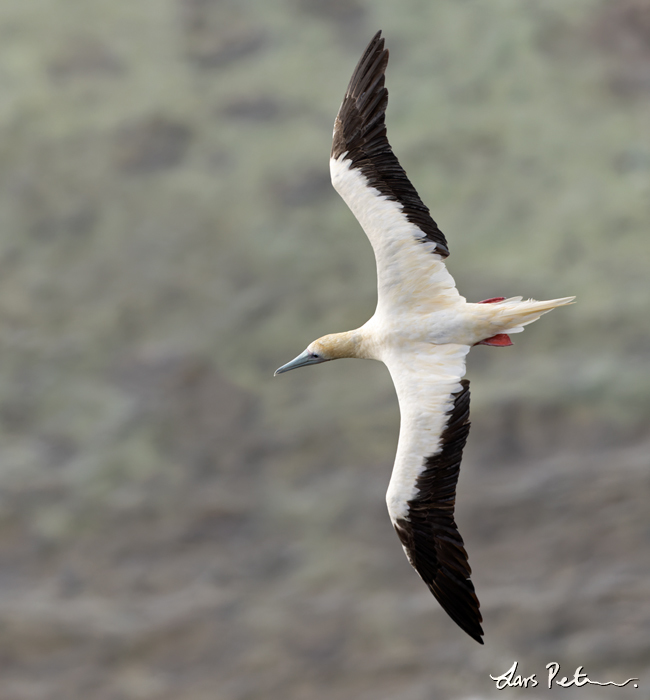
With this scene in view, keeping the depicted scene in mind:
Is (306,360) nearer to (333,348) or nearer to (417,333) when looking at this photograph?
(333,348)

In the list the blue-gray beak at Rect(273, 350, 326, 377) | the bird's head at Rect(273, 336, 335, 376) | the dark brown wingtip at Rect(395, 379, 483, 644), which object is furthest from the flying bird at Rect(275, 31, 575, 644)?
the blue-gray beak at Rect(273, 350, 326, 377)

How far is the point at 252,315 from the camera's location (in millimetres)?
17141

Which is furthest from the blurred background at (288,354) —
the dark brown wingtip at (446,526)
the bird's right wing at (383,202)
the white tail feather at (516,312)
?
the white tail feather at (516,312)

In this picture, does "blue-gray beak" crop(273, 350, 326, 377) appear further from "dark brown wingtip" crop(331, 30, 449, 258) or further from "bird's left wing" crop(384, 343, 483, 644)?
"dark brown wingtip" crop(331, 30, 449, 258)

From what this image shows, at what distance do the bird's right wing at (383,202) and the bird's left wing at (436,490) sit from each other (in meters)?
0.90

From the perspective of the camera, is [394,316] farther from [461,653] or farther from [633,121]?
[633,121]

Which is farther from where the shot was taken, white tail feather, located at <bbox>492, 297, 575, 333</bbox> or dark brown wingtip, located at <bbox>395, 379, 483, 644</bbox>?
white tail feather, located at <bbox>492, 297, 575, 333</bbox>

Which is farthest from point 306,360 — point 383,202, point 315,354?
point 383,202

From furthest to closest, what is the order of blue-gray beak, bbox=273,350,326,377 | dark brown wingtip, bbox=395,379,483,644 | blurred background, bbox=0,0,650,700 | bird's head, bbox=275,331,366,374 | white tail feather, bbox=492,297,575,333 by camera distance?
blurred background, bbox=0,0,650,700 < blue-gray beak, bbox=273,350,326,377 < bird's head, bbox=275,331,366,374 < white tail feather, bbox=492,297,575,333 < dark brown wingtip, bbox=395,379,483,644

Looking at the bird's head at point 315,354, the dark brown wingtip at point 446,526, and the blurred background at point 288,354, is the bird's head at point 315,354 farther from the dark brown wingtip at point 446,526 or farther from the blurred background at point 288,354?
the blurred background at point 288,354

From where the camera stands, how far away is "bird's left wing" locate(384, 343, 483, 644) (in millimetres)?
7828

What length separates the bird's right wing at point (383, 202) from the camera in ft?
27.6

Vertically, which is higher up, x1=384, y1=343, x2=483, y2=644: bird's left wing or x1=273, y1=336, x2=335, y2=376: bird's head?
x1=273, y1=336, x2=335, y2=376: bird's head

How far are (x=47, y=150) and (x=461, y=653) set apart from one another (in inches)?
456
